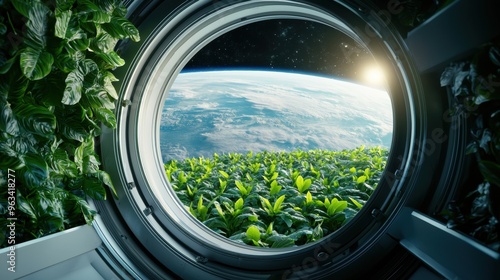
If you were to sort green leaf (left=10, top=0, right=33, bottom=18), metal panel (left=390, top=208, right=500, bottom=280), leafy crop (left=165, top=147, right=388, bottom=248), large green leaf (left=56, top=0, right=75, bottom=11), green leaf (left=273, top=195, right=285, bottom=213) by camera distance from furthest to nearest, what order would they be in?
green leaf (left=273, top=195, right=285, bottom=213) < leafy crop (left=165, top=147, right=388, bottom=248) < large green leaf (left=56, top=0, right=75, bottom=11) < green leaf (left=10, top=0, right=33, bottom=18) < metal panel (left=390, top=208, right=500, bottom=280)

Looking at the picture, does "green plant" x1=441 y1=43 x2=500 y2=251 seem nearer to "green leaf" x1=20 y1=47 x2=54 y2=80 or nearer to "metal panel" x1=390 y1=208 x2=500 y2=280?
"metal panel" x1=390 y1=208 x2=500 y2=280

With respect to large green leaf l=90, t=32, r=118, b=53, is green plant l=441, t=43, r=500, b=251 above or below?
below

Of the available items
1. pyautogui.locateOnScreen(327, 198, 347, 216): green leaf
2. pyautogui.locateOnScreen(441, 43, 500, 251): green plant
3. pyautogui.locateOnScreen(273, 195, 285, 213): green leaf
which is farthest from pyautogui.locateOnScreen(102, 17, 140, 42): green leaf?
pyautogui.locateOnScreen(327, 198, 347, 216): green leaf

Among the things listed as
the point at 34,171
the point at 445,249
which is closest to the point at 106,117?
the point at 34,171

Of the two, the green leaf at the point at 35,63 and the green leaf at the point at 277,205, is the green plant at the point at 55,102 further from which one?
the green leaf at the point at 277,205

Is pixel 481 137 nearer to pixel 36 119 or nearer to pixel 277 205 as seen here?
pixel 36 119

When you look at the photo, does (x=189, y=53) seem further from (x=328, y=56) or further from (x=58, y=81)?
(x=328, y=56)

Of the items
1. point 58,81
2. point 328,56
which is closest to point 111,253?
point 58,81
